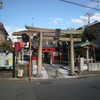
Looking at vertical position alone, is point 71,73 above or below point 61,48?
below

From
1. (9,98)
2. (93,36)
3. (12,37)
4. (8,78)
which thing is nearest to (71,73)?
(8,78)

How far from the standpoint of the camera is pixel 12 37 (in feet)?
104

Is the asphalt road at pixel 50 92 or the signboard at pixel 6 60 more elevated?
the signboard at pixel 6 60

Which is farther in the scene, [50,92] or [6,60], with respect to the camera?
[6,60]

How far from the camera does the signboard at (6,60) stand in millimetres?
11452

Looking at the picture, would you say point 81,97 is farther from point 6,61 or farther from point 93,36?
point 93,36

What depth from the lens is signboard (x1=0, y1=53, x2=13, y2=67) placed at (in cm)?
1145

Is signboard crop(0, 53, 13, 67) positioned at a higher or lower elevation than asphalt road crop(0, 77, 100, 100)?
higher

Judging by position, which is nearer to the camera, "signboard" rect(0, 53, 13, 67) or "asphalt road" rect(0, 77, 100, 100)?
"asphalt road" rect(0, 77, 100, 100)

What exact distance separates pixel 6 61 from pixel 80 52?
14.9 m

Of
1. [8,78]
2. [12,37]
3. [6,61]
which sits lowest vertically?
[8,78]

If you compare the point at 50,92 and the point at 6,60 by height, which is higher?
the point at 6,60

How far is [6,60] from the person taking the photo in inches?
453

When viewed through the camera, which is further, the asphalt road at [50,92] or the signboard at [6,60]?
the signboard at [6,60]
